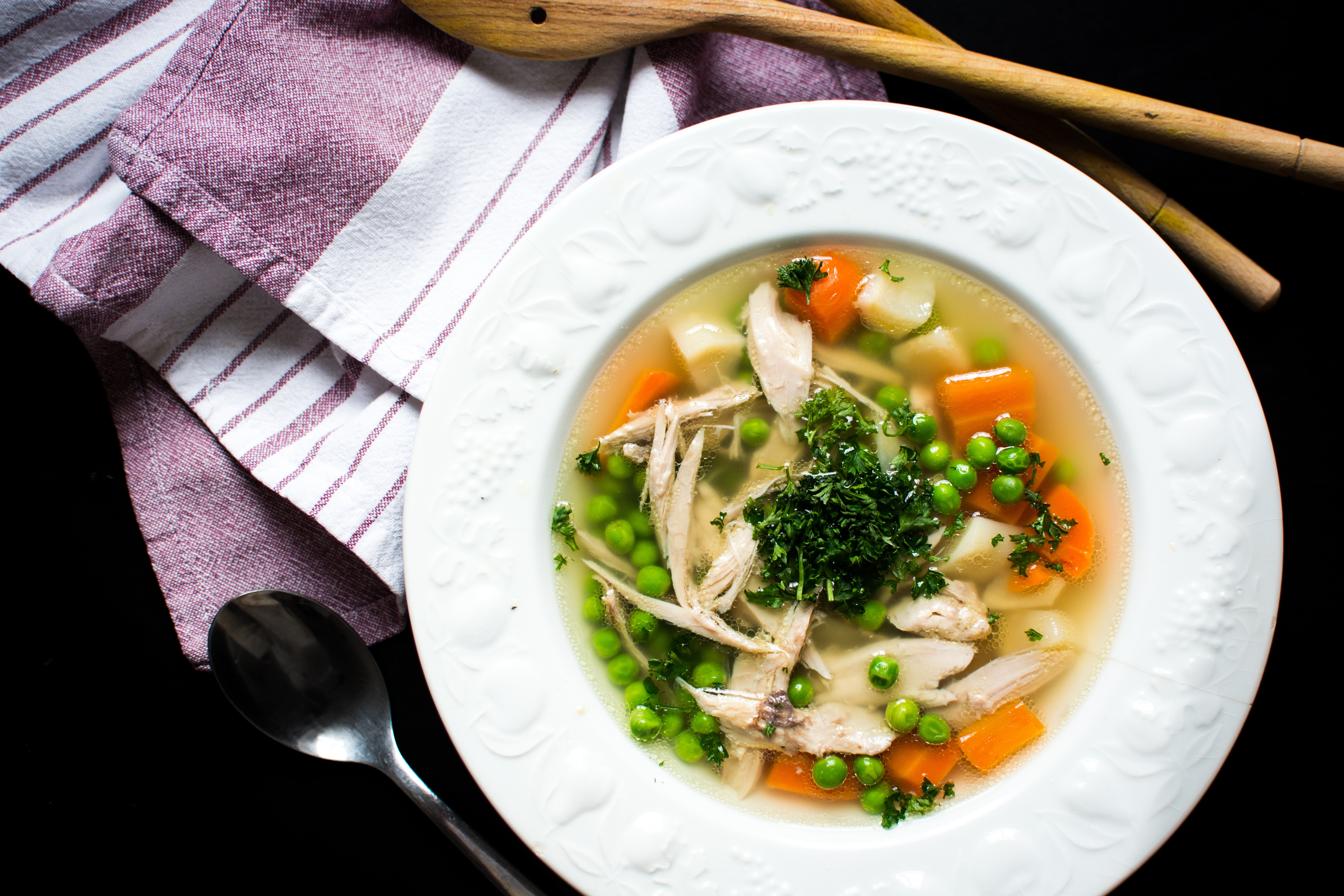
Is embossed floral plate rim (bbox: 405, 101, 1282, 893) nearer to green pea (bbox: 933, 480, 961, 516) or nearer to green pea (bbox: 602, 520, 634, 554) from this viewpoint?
green pea (bbox: 602, 520, 634, 554)

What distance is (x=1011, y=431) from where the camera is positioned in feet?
7.45

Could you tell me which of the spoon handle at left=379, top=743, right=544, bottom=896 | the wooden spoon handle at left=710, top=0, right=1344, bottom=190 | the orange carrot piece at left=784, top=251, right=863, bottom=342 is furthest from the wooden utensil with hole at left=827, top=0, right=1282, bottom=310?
the spoon handle at left=379, top=743, right=544, bottom=896

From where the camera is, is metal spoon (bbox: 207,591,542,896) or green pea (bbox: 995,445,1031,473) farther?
metal spoon (bbox: 207,591,542,896)

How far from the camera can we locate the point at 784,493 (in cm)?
224

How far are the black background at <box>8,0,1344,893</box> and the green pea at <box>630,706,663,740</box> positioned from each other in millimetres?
784

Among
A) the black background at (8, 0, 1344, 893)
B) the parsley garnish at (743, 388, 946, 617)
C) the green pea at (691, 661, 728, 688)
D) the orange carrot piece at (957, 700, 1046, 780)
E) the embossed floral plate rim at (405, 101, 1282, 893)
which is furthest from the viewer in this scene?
the black background at (8, 0, 1344, 893)

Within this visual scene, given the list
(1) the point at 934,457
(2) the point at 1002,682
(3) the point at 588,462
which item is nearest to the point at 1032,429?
(1) the point at 934,457

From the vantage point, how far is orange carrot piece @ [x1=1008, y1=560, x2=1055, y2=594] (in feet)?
7.54

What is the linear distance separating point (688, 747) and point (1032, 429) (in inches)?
60.6

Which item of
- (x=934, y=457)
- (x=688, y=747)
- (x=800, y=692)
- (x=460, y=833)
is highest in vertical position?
(x=934, y=457)

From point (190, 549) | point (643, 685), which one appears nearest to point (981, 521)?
point (643, 685)

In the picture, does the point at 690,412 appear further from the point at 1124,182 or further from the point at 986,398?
the point at 1124,182

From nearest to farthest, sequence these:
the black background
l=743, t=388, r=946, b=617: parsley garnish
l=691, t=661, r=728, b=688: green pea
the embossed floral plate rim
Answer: the embossed floral plate rim, l=743, t=388, r=946, b=617: parsley garnish, l=691, t=661, r=728, b=688: green pea, the black background

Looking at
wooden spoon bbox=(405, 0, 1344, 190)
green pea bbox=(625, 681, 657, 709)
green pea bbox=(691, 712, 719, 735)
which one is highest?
wooden spoon bbox=(405, 0, 1344, 190)
